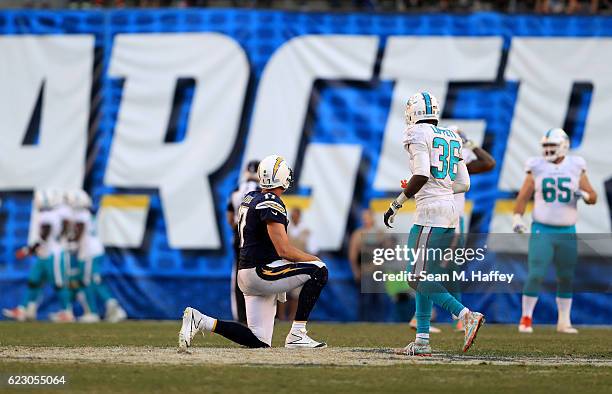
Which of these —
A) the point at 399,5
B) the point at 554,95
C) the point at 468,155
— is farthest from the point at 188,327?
the point at 399,5

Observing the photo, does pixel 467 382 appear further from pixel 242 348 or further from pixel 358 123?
pixel 358 123

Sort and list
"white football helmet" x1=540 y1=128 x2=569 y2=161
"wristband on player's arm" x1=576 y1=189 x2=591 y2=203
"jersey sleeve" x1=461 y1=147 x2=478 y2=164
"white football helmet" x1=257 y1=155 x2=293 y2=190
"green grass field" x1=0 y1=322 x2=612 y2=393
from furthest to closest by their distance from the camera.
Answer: "white football helmet" x1=540 y1=128 x2=569 y2=161 → "wristband on player's arm" x1=576 y1=189 x2=591 y2=203 → "jersey sleeve" x1=461 y1=147 x2=478 y2=164 → "white football helmet" x1=257 y1=155 x2=293 y2=190 → "green grass field" x1=0 y1=322 x2=612 y2=393

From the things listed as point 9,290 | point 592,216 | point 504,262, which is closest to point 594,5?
point 592,216

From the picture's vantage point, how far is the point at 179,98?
19.4m

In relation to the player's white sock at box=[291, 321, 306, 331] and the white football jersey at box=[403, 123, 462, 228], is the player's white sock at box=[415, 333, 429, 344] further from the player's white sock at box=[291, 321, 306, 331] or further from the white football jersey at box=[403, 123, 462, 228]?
the player's white sock at box=[291, 321, 306, 331]

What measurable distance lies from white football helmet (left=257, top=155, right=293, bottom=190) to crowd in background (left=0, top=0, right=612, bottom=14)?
9386 mm

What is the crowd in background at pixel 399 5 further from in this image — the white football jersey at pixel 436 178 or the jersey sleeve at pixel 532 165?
the white football jersey at pixel 436 178

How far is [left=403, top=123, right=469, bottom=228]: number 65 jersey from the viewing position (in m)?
10.2

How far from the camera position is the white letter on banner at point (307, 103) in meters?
19.0

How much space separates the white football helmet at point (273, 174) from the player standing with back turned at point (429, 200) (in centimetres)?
98

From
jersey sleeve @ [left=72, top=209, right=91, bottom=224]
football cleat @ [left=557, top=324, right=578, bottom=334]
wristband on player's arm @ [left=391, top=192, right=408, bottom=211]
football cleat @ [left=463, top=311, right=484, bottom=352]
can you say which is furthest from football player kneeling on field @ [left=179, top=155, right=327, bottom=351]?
jersey sleeve @ [left=72, top=209, right=91, bottom=224]

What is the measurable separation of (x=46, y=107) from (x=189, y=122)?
7.69 ft

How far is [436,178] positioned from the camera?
33.7 ft

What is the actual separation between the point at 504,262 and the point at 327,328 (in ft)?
10.2
